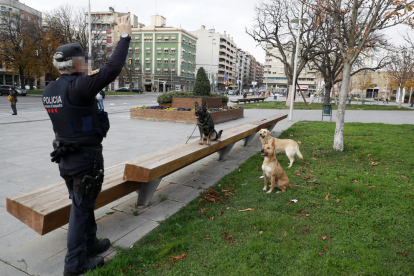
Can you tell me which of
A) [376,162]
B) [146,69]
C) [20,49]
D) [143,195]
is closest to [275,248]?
[143,195]

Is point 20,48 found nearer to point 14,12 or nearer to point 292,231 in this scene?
point 14,12

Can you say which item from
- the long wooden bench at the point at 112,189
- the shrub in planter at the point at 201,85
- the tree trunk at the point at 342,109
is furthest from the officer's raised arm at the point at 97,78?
the shrub in planter at the point at 201,85

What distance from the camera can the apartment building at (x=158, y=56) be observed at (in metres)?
78.1

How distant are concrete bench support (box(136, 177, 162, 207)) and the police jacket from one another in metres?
1.65

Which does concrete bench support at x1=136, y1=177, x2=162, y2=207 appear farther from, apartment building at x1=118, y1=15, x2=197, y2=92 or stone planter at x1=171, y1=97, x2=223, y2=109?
apartment building at x1=118, y1=15, x2=197, y2=92

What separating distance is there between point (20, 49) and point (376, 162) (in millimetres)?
46413

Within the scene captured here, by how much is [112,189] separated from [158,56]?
8272 centimetres

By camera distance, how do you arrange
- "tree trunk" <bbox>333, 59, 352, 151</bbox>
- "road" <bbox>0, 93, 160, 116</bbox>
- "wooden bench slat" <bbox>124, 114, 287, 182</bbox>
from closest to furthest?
"wooden bench slat" <bbox>124, 114, 287, 182</bbox> < "tree trunk" <bbox>333, 59, 352, 151</bbox> < "road" <bbox>0, 93, 160, 116</bbox>

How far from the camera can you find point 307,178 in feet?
16.5

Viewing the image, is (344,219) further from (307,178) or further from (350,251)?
(307,178)

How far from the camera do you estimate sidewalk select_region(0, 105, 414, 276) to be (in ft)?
8.79

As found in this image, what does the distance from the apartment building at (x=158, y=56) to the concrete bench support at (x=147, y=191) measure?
7523 cm

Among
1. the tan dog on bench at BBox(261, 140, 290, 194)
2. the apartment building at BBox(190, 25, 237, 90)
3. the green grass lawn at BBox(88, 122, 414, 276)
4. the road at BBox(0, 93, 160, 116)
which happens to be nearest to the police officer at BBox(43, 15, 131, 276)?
the green grass lawn at BBox(88, 122, 414, 276)

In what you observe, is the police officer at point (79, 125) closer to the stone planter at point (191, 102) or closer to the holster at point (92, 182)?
the holster at point (92, 182)
